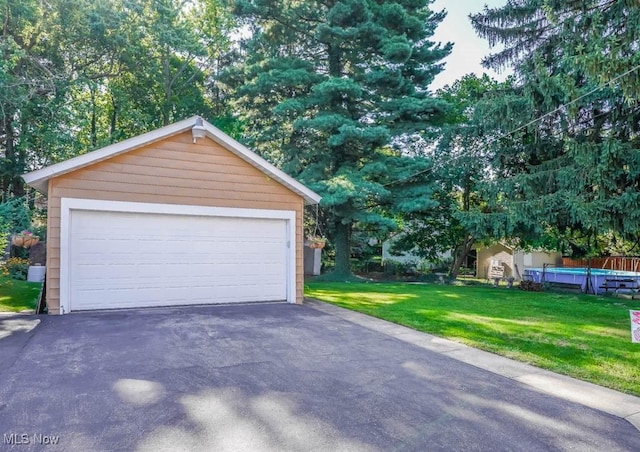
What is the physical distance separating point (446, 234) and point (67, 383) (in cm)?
1825

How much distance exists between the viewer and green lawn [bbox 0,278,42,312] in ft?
26.3

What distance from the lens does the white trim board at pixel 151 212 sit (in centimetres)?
729

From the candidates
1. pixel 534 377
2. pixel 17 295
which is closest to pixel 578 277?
pixel 534 377

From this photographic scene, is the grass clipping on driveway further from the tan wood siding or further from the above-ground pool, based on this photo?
the above-ground pool

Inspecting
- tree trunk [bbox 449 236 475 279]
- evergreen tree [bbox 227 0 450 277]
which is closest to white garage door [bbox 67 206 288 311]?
evergreen tree [bbox 227 0 450 277]

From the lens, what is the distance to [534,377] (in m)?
4.40

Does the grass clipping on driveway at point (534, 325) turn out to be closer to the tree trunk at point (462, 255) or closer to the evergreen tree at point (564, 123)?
the evergreen tree at point (564, 123)

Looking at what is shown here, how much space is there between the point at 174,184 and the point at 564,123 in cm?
1231

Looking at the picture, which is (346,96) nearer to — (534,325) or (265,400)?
(534,325)

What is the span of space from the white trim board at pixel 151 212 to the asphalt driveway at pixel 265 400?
1.62 m

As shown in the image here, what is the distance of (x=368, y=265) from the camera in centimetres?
2253

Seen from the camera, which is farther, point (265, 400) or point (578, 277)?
point (578, 277)

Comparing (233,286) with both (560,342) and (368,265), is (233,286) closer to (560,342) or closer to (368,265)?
(560,342)

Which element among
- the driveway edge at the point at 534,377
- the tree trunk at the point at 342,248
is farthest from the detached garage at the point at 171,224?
the tree trunk at the point at 342,248
